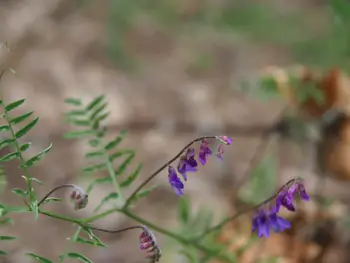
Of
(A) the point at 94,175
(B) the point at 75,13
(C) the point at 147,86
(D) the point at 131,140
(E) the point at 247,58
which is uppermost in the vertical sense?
(B) the point at 75,13

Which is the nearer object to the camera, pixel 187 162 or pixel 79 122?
pixel 187 162

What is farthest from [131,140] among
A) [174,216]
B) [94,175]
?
[174,216]

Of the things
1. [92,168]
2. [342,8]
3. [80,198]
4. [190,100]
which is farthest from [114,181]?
[190,100]

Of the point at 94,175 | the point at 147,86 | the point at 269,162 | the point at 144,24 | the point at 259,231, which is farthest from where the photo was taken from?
the point at 144,24

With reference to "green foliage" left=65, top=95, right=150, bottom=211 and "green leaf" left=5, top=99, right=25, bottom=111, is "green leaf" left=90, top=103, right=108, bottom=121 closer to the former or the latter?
"green foliage" left=65, top=95, right=150, bottom=211

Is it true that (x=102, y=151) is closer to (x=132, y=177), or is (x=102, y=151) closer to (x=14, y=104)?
(x=132, y=177)

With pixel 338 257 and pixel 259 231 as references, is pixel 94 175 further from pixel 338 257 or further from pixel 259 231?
pixel 259 231

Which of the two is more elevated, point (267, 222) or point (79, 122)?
point (79, 122)

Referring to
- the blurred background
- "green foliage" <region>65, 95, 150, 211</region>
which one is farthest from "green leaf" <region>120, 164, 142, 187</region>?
the blurred background
